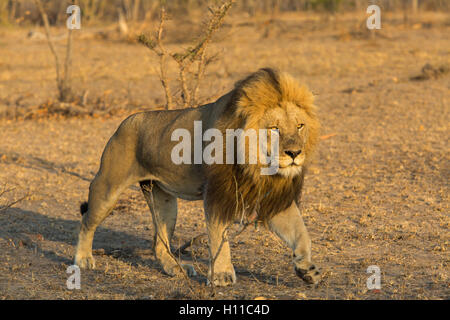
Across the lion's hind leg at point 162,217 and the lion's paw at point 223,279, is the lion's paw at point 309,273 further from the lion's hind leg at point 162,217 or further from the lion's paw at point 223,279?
the lion's hind leg at point 162,217

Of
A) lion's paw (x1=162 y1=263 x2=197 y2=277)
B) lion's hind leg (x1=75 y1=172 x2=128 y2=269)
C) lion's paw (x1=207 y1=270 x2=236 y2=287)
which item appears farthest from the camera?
lion's hind leg (x1=75 y1=172 x2=128 y2=269)

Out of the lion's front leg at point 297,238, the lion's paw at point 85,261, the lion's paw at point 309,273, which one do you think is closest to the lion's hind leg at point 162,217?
the lion's paw at point 85,261

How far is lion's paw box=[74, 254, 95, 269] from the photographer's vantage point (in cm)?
508

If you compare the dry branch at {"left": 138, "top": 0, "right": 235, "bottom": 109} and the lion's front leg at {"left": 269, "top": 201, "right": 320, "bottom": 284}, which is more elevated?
the dry branch at {"left": 138, "top": 0, "right": 235, "bottom": 109}

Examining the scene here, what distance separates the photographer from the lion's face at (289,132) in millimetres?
4047

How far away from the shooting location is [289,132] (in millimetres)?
4105

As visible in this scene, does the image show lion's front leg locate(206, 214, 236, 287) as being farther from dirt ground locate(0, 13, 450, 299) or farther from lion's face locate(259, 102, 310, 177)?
lion's face locate(259, 102, 310, 177)

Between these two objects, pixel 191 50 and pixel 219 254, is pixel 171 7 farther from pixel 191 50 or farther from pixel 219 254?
pixel 219 254

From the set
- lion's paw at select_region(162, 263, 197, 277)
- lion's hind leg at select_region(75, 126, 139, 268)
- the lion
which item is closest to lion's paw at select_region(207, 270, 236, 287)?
the lion

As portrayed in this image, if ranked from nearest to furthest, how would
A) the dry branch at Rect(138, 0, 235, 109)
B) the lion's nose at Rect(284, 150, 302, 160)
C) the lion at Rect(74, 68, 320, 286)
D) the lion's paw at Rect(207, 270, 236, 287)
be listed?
the lion's nose at Rect(284, 150, 302, 160) → the lion at Rect(74, 68, 320, 286) → the lion's paw at Rect(207, 270, 236, 287) → the dry branch at Rect(138, 0, 235, 109)

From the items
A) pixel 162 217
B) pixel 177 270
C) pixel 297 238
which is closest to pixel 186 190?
pixel 162 217
